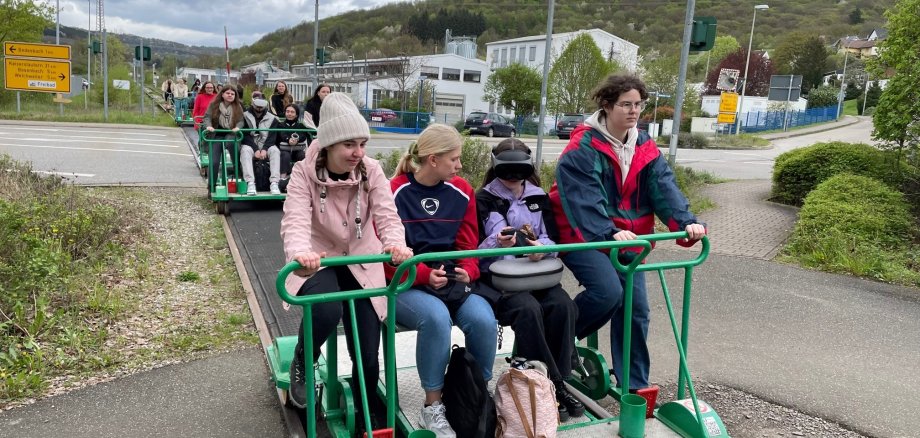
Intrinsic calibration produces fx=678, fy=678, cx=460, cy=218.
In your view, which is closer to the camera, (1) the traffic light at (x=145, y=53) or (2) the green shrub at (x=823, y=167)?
(2) the green shrub at (x=823, y=167)

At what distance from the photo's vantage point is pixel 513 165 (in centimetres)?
370

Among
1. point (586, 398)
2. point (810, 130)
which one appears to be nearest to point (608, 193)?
point (586, 398)

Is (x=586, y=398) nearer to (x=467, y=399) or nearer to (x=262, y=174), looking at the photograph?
(x=467, y=399)

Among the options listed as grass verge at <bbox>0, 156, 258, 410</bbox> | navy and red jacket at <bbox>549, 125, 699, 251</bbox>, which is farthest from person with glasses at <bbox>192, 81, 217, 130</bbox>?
navy and red jacket at <bbox>549, 125, 699, 251</bbox>

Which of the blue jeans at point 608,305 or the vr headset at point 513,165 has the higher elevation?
the vr headset at point 513,165

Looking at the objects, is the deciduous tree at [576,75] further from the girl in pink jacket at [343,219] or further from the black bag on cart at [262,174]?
the girl in pink jacket at [343,219]

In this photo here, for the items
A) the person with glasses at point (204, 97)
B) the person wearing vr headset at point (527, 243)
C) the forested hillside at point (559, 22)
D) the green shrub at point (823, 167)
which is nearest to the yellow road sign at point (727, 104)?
the green shrub at point (823, 167)

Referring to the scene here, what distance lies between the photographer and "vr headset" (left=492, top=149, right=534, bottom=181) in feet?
12.1

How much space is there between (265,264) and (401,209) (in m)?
3.83

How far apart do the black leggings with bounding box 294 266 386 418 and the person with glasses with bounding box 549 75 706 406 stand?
118 cm

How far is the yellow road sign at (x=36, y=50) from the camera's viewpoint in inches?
835

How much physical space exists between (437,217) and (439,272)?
0.37 meters

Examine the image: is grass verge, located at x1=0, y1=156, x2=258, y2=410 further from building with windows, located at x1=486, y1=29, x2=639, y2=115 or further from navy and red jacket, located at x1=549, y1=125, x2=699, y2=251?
building with windows, located at x1=486, y1=29, x2=639, y2=115

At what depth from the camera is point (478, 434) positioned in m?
3.03
